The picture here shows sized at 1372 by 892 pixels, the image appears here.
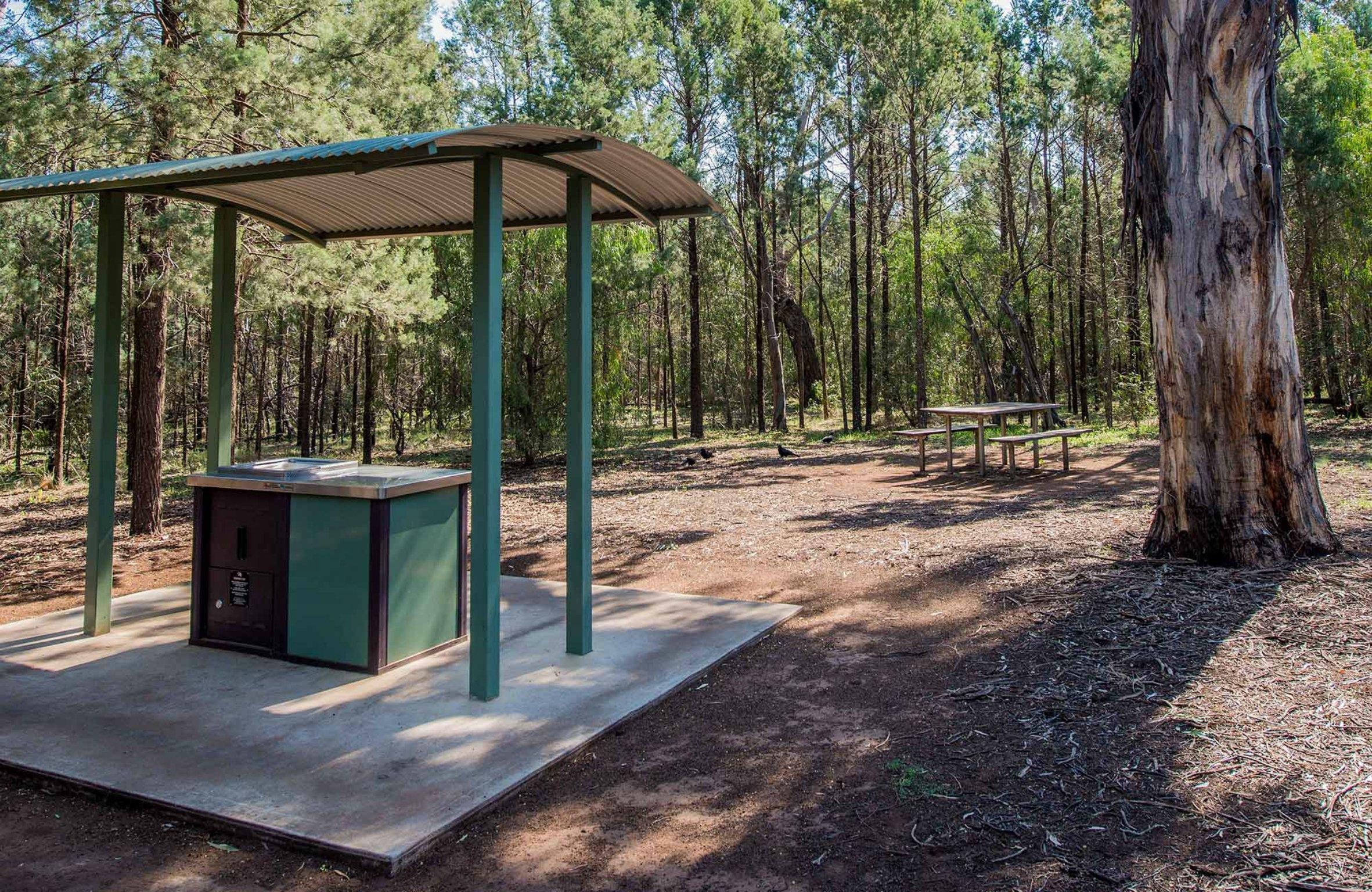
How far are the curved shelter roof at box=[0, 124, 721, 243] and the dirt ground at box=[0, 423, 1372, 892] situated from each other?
2.80m

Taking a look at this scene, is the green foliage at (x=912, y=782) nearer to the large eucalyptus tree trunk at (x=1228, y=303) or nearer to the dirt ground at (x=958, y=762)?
the dirt ground at (x=958, y=762)

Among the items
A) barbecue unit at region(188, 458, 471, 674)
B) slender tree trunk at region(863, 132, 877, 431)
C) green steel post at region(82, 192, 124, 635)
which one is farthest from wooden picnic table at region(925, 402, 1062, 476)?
green steel post at region(82, 192, 124, 635)

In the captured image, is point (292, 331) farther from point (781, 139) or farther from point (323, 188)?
point (323, 188)

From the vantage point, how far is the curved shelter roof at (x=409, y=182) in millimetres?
4145

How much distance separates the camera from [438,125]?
49.0 ft

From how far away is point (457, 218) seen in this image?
6266 mm

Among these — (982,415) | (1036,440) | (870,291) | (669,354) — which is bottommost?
(1036,440)

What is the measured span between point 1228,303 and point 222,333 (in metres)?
6.69

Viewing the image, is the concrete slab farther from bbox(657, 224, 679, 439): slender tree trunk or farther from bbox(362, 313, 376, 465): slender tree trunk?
bbox(362, 313, 376, 465): slender tree trunk

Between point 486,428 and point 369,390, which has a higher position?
point 369,390

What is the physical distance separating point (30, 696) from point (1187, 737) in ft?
17.7

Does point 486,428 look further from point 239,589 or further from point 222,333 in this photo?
point 222,333

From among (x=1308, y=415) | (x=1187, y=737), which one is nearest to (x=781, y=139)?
(x=1308, y=415)

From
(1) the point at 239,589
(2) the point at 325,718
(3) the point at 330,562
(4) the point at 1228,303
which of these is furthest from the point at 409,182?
(4) the point at 1228,303
